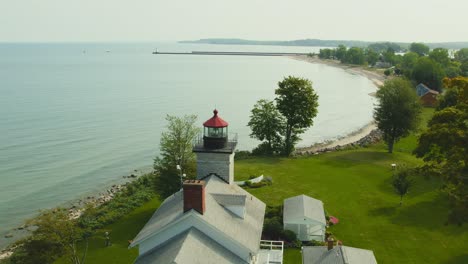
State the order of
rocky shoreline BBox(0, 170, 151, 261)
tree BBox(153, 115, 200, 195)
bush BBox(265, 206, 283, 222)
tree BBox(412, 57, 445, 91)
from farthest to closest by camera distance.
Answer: tree BBox(412, 57, 445, 91) → rocky shoreline BBox(0, 170, 151, 261) → tree BBox(153, 115, 200, 195) → bush BBox(265, 206, 283, 222)

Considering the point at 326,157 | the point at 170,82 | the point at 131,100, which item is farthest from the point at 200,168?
the point at 170,82

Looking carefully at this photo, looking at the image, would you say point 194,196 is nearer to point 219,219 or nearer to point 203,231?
point 203,231

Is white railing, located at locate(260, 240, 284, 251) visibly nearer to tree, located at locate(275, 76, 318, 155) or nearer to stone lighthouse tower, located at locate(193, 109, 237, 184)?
stone lighthouse tower, located at locate(193, 109, 237, 184)

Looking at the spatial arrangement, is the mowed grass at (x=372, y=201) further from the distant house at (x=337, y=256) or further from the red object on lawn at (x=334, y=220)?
the distant house at (x=337, y=256)

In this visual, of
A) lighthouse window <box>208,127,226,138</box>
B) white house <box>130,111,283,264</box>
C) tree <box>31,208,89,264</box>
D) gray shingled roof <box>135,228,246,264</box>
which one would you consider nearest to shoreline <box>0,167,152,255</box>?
tree <box>31,208,89,264</box>

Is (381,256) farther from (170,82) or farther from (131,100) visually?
(170,82)
